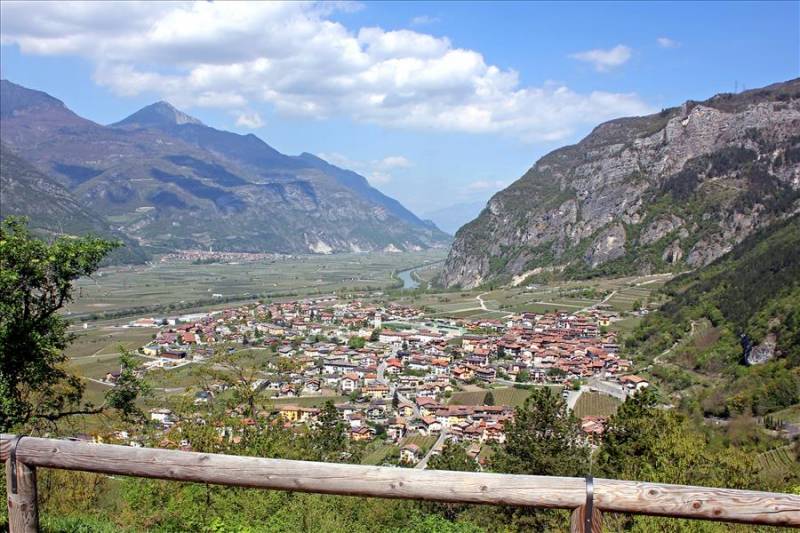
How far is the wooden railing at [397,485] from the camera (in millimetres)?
2785

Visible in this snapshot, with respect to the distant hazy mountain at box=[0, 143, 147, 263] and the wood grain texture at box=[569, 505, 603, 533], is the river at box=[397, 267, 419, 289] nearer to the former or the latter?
the distant hazy mountain at box=[0, 143, 147, 263]

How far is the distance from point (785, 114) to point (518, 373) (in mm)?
88533

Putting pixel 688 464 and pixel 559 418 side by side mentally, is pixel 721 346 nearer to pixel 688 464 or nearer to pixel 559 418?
pixel 559 418

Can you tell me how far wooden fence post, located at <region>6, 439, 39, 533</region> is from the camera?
3246 mm

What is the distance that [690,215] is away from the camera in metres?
106

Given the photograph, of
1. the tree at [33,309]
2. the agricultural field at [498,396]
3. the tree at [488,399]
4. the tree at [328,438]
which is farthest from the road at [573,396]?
the tree at [33,309]

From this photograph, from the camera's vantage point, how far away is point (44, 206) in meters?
177

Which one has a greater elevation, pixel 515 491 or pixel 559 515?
pixel 515 491

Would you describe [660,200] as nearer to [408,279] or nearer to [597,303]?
[597,303]

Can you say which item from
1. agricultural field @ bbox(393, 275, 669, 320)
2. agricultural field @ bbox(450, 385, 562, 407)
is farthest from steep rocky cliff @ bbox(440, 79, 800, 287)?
agricultural field @ bbox(450, 385, 562, 407)

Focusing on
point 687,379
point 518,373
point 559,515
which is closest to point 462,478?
point 559,515

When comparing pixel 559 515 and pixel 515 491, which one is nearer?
pixel 515 491

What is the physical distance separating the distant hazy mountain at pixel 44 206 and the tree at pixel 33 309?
164540mm

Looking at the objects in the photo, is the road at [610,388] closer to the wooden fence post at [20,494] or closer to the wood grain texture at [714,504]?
the wood grain texture at [714,504]
